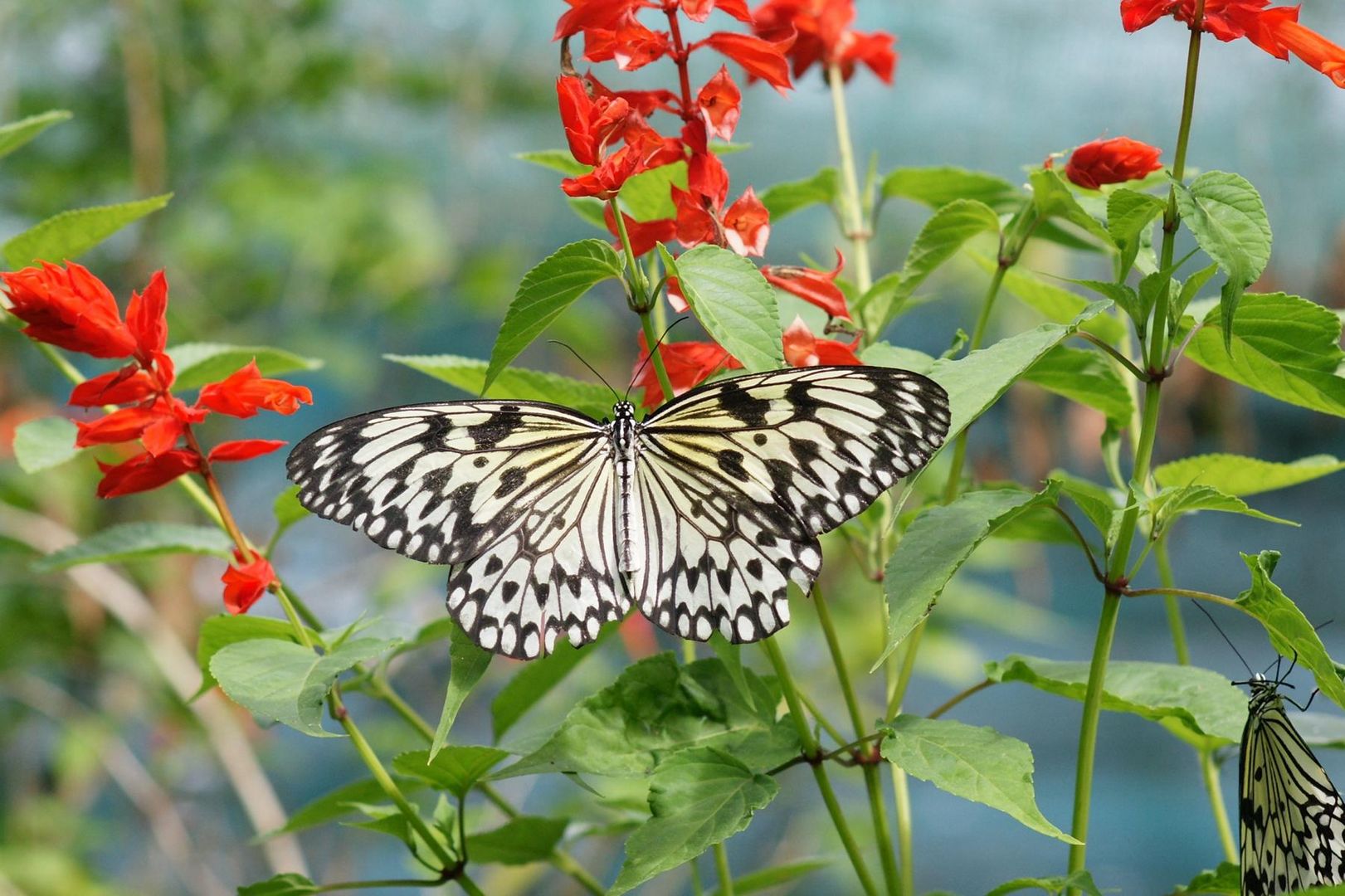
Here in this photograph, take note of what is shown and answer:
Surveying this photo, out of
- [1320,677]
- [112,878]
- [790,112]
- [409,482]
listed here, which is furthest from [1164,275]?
[112,878]

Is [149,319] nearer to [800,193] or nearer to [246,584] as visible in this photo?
[246,584]

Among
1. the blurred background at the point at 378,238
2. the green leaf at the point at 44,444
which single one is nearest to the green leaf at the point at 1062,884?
the green leaf at the point at 44,444

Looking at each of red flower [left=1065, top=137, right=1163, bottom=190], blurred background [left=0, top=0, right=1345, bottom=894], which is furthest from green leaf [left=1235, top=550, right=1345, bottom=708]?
blurred background [left=0, top=0, right=1345, bottom=894]

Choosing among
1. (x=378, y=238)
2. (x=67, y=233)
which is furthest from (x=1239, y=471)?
(x=378, y=238)

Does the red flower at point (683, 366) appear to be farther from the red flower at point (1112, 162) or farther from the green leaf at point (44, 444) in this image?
the green leaf at point (44, 444)

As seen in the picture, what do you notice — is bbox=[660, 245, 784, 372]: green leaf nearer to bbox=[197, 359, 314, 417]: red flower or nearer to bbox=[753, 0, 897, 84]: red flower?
bbox=[197, 359, 314, 417]: red flower
